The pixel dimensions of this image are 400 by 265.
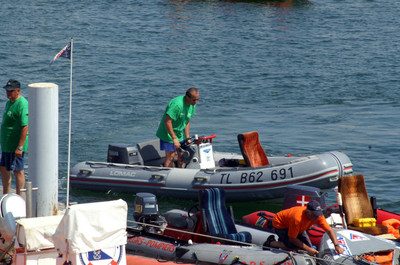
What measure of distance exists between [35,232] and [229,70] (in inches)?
622

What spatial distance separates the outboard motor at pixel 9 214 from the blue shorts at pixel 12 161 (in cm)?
161

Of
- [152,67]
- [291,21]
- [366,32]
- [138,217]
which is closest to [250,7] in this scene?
[291,21]

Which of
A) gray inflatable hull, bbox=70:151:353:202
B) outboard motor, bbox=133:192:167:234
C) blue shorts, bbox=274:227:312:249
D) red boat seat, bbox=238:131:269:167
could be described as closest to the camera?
blue shorts, bbox=274:227:312:249

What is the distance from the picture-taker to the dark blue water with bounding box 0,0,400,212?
47.9 feet

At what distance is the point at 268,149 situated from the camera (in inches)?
540

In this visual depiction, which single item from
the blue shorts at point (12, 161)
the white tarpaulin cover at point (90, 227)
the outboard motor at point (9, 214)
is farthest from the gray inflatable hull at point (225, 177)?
the white tarpaulin cover at point (90, 227)

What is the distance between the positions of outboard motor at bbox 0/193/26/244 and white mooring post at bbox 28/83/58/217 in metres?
0.23

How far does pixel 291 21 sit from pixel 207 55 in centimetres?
791

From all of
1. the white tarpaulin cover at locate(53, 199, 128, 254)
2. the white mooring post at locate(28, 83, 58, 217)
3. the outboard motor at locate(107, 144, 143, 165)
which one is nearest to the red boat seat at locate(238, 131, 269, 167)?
the outboard motor at locate(107, 144, 143, 165)

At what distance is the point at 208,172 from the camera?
33.0 ft

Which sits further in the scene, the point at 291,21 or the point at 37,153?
the point at 291,21

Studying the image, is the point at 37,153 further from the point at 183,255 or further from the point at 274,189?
the point at 274,189

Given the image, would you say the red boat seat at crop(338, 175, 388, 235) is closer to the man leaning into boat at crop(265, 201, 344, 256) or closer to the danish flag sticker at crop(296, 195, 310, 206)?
the danish flag sticker at crop(296, 195, 310, 206)

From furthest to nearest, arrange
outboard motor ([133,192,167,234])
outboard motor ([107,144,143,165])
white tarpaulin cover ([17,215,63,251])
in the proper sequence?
outboard motor ([107,144,143,165])
outboard motor ([133,192,167,234])
white tarpaulin cover ([17,215,63,251])
